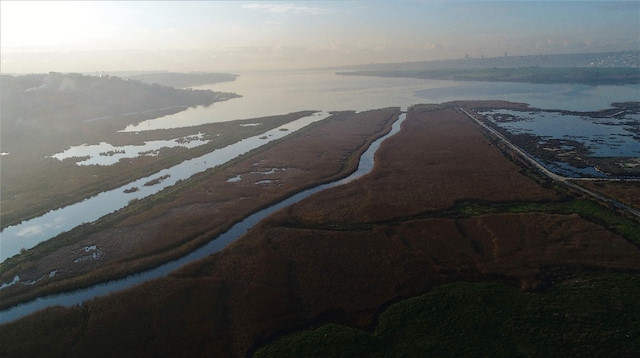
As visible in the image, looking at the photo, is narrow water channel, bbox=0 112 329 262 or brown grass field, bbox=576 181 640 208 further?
brown grass field, bbox=576 181 640 208

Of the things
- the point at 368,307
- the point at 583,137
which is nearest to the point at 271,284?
the point at 368,307

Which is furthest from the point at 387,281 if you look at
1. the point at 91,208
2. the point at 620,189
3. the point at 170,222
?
the point at 91,208

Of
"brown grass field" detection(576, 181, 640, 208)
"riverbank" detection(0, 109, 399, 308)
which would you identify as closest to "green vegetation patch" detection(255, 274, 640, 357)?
"riverbank" detection(0, 109, 399, 308)

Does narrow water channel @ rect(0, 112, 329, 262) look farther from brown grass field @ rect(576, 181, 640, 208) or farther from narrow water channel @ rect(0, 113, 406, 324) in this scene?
brown grass field @ rect(576, 181, 640, 208)

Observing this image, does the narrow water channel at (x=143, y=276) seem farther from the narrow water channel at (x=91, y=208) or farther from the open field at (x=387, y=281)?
the narrow water channel at (x=91, y=208)

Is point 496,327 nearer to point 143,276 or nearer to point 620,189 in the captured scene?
point 143,276
